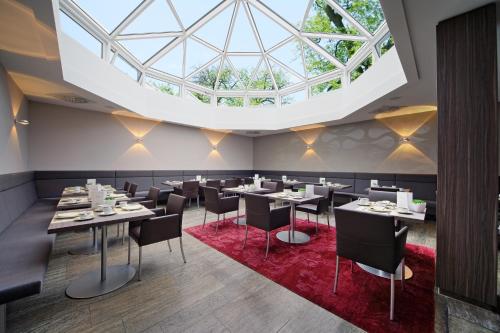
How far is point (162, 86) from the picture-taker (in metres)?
6.87

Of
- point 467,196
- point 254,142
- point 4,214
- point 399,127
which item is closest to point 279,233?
point 467,196

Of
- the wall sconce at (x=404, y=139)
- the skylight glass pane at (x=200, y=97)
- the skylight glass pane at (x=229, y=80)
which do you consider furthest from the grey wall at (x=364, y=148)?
the skylight glass pane at (x=200, y=97)

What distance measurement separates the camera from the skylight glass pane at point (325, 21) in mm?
4891

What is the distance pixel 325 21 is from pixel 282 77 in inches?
105

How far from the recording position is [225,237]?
3562mm

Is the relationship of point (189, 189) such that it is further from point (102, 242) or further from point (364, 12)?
point (364, 12)

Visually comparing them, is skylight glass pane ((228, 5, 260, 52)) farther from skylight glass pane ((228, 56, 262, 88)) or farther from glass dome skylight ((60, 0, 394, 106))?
skylight glass pane ((228, 56, 262, 88))

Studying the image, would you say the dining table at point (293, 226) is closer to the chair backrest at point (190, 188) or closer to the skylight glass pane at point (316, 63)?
the chair backrest at point (190, 188)

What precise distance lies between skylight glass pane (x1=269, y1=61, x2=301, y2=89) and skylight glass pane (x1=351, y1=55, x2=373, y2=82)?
194 cm

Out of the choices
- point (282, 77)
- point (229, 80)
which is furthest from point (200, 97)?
point (282, 77)

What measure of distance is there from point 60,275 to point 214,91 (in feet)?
23.3

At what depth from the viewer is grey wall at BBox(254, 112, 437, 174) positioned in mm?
5586

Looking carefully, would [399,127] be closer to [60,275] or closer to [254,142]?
[254,142]

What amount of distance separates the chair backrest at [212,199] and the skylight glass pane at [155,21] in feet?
14.1
